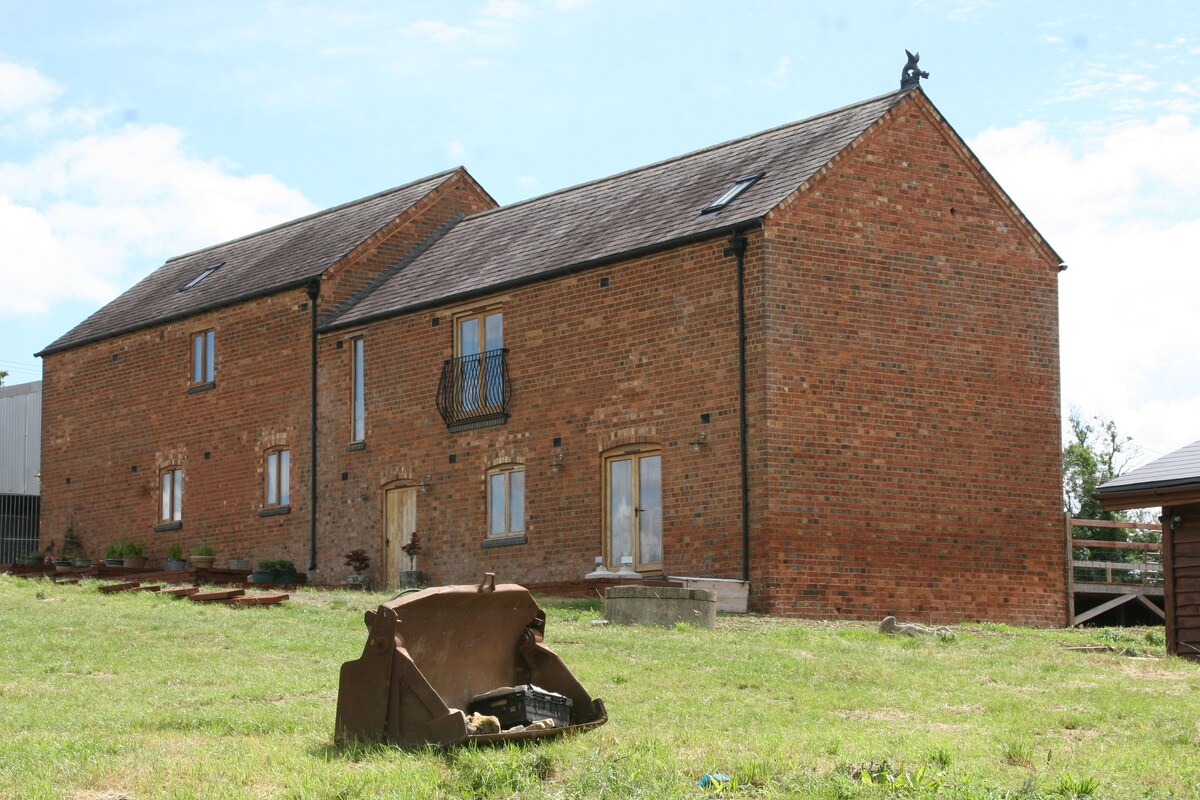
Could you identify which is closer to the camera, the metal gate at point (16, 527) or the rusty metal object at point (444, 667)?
the rusty metal object at point (444, 667)

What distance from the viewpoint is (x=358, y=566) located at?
29.0m

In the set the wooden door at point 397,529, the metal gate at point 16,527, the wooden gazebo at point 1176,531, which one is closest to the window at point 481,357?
the wooden door at point 397,529

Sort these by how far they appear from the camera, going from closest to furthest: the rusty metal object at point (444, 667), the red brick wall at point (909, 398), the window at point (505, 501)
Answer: the rusty metal object at point (444, 667)
the red brick wall at point (909, 398)
the window at point (505, 501)

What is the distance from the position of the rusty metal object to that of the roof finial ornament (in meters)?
15.8

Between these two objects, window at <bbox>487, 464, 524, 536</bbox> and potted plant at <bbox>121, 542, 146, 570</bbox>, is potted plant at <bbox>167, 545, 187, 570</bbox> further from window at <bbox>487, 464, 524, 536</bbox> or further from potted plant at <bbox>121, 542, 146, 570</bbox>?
window at <bbox>487, 464, 524, 536</bbox>

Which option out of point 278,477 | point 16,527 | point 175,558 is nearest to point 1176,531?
point 278,477

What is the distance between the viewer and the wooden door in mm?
28688

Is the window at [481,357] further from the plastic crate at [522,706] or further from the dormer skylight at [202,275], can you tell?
the plastic crate at [522,706]

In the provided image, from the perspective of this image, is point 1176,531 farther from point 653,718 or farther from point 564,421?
point 564,421

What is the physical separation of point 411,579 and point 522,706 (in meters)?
16.8

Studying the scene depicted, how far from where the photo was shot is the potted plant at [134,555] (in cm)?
3328

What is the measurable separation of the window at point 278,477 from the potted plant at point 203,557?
1.59 meters

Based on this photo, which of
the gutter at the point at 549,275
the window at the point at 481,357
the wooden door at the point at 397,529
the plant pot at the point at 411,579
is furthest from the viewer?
the wooden door at the point at 397,529

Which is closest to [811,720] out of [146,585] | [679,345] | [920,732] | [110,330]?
[920,732]
